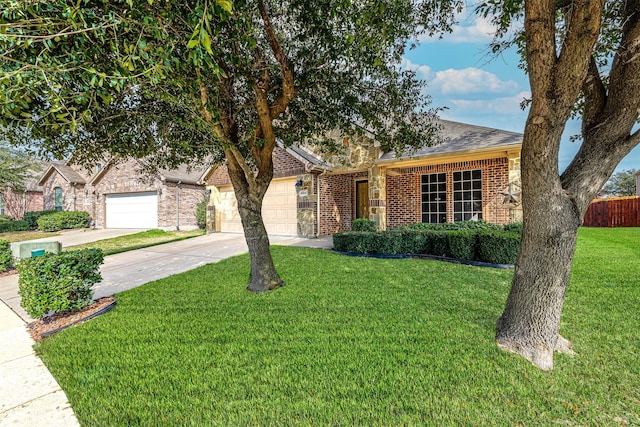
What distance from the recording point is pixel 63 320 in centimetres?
409

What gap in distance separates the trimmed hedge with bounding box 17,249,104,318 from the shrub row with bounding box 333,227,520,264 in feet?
19.7

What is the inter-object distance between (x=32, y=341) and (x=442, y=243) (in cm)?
787

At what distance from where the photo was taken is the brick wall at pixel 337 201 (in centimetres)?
1232

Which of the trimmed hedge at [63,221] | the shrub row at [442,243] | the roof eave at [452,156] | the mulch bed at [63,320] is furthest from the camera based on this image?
the trimmed hedge at [63,221]

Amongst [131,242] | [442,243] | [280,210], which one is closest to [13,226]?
[131,242]

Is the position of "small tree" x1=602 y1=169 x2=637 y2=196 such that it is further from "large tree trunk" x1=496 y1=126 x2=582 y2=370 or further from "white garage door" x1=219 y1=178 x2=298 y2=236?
"large tree trunk" x1=496 y1=126 x2=582 y2=370

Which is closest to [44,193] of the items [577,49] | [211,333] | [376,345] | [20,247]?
[20,247]

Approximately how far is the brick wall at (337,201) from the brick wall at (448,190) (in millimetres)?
1736

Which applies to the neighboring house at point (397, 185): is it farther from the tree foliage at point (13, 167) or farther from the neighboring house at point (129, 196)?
the tree foliage at point (13, 167)

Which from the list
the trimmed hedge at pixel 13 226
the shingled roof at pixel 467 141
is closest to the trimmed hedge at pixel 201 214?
the shingled roof at pixel 467 141

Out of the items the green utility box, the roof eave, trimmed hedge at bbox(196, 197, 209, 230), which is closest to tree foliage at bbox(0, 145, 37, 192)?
trimmed hedge at bbox(196, 197, 209, 230)

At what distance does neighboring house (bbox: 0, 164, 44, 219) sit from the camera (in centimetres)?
2317

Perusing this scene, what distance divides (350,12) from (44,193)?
1082 inches

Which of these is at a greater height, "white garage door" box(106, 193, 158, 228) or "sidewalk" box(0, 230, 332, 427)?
"white garage door" box(106, 193, 158, 228)
